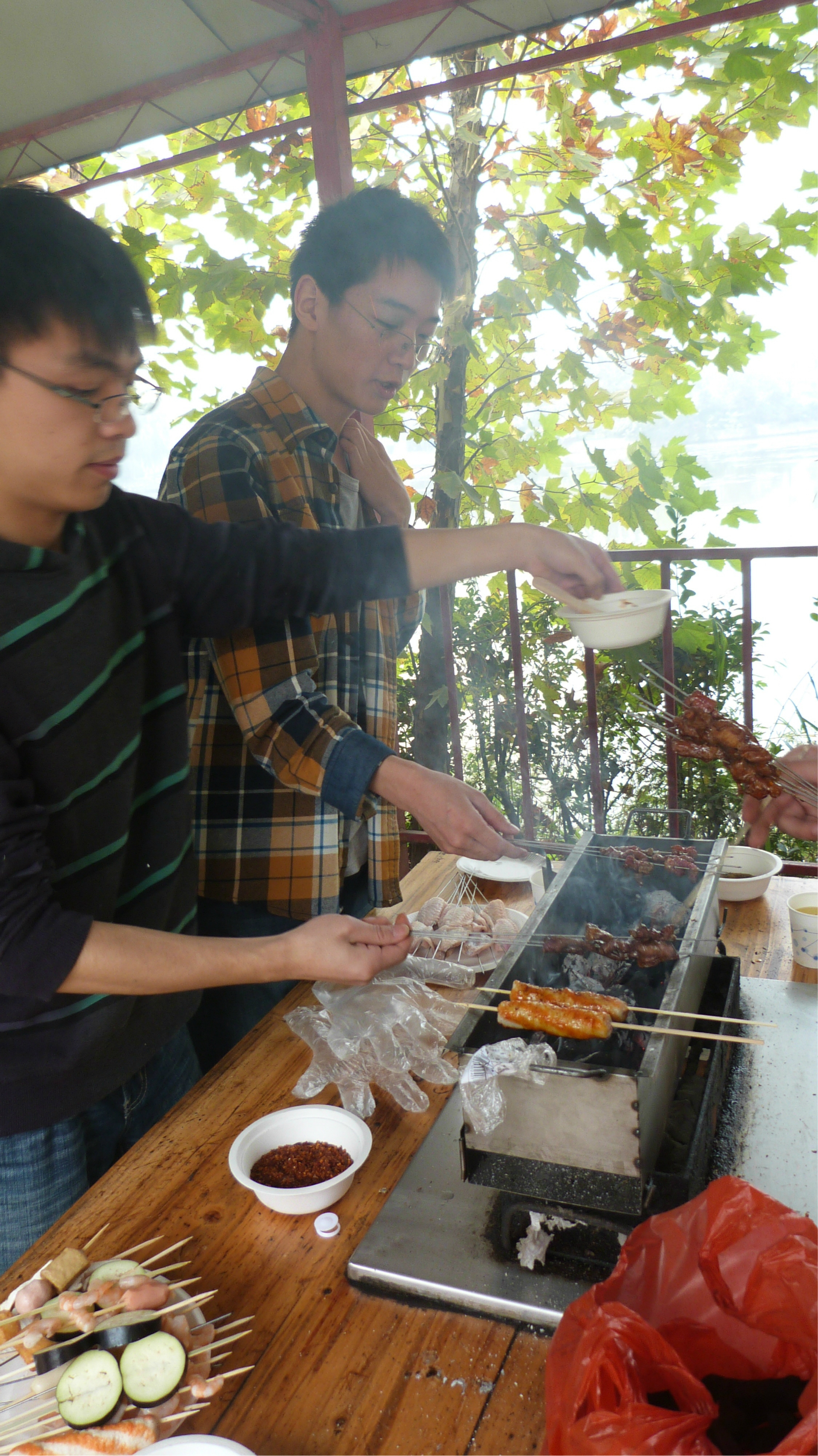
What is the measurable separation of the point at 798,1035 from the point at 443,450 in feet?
12.4

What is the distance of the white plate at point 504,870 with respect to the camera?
2.78m

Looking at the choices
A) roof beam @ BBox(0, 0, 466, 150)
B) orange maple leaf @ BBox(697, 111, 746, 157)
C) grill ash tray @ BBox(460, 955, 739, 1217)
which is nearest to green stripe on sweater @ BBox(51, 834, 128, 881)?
grill ash tray @ BBox(460, 955, 739, 1217)

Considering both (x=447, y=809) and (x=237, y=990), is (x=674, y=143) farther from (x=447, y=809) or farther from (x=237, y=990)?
(x=237, y=990)

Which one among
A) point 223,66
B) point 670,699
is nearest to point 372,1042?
point 670,699

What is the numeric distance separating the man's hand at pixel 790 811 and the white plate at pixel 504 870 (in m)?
0.85

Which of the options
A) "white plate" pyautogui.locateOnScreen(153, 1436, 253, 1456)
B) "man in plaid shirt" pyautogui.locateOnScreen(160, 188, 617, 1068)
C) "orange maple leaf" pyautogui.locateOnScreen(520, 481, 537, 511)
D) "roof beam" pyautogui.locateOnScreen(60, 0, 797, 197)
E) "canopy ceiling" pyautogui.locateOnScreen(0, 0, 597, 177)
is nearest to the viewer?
"white plate" pyautogui.locateOnScreen(153, 1436, 253, 1456)

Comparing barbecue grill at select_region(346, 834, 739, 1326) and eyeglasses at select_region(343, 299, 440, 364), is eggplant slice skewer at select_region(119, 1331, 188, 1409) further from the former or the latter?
eyeglasses at select_region(343, 299, 440, 364)

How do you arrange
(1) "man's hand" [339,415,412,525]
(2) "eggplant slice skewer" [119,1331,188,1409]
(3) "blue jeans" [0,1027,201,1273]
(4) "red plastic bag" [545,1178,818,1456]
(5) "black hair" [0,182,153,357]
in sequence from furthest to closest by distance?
(1) "man's hand" [339,415,412,525]
(3) "blue jeans" [0,1027,201,1273]
(5) "black hair" [0,182,153,357]
(2) "eggplant slice skewer" [119,1331,188,1409]
(4) "red plastic bag" [545,1178,818,1456]

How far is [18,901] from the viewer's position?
1341 mm

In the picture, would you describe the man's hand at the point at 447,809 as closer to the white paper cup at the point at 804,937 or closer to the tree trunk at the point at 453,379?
the white paper cup at the point at 804,937

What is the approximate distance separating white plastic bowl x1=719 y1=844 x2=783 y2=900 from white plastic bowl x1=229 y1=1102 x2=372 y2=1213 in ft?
4.29

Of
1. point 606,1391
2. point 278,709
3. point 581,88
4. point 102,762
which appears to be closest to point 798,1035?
point 606,1391

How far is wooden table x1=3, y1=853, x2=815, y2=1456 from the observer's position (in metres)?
1.11

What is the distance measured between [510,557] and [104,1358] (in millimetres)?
1740
